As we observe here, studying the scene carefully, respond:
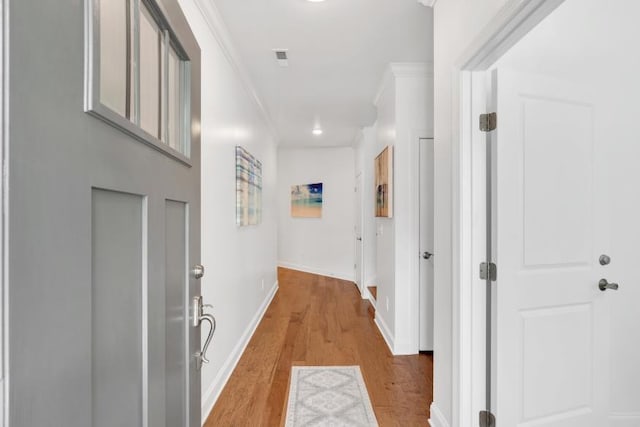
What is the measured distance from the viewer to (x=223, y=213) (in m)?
2.41

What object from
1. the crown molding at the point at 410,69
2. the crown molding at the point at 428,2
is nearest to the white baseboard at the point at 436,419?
the crown molding at the point at 428,2

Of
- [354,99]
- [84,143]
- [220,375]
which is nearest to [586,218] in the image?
[84,143]

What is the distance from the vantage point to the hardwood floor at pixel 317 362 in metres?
2.05

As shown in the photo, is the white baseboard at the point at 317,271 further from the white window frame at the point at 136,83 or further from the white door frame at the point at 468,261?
the white window frame at the point at 136,83

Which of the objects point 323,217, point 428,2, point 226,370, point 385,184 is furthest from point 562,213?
point 323,217

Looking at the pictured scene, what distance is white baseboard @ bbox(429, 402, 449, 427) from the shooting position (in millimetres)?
1749

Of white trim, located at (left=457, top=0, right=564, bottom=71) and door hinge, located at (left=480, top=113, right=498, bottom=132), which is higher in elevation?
white trim, located at (left=457, top=0, right=564, bottom=71)

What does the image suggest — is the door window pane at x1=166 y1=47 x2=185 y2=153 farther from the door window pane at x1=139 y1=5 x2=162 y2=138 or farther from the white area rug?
the white area rug

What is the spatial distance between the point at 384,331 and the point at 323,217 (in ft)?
11.9

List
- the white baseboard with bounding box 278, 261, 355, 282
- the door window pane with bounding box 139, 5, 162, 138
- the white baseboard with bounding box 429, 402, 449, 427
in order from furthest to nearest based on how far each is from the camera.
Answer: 1. the white baseboard with bounding box 278, 261, 355, 282
2. the white baseboard with bounding box 429, 402, 449, 427
3. the door window pane with bounding box 139, 5, 162, 138

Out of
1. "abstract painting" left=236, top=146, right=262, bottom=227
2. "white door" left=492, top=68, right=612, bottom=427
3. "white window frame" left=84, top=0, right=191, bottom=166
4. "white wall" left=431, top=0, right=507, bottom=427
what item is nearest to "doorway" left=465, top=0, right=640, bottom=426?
"white door" left=492, top=68, right=612, bottom=427

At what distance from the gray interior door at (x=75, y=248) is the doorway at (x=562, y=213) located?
4.54 feet

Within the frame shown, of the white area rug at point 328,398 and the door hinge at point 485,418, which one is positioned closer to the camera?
the door hinge at point 485,418

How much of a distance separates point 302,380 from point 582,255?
1941 mm
